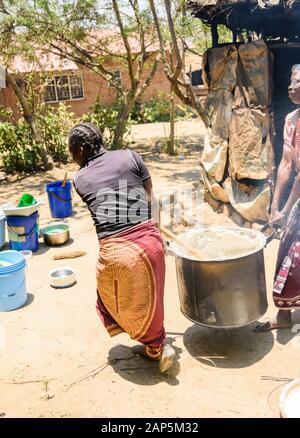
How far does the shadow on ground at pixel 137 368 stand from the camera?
3.29 meters

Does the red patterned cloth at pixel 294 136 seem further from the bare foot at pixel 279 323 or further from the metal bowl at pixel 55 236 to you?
the metal bowl at pixel 55 236

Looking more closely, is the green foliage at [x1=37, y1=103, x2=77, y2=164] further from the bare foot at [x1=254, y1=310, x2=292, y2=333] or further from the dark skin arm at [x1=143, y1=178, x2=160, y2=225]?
the bare foot at [x1=254, y1=310, x2=292, y2=333]

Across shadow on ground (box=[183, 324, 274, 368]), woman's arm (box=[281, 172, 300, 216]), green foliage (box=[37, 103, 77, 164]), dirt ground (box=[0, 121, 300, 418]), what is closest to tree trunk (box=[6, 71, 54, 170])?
green foliage (box=[37, 103, 77, 164])

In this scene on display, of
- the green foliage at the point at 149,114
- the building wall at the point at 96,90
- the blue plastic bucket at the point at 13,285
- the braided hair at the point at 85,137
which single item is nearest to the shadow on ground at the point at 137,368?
the blue plastic bucket at the point at 13,285

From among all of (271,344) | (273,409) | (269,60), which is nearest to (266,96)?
(269,60)

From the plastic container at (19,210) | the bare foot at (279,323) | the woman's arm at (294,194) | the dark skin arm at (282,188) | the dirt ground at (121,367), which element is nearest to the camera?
the dirt ground at (121,367)

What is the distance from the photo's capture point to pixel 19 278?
446 cm

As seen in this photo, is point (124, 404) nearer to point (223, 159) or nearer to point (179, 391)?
point (179, 391)

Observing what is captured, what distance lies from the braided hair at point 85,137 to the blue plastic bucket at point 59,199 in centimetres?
438

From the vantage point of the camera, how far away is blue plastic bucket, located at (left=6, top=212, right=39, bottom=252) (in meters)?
5.82

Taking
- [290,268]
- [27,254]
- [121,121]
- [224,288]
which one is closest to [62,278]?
[27,254]

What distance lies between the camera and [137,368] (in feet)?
11.4

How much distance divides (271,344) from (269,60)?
3.78 meters

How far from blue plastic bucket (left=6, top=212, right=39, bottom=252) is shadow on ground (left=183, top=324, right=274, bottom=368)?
2950mm
